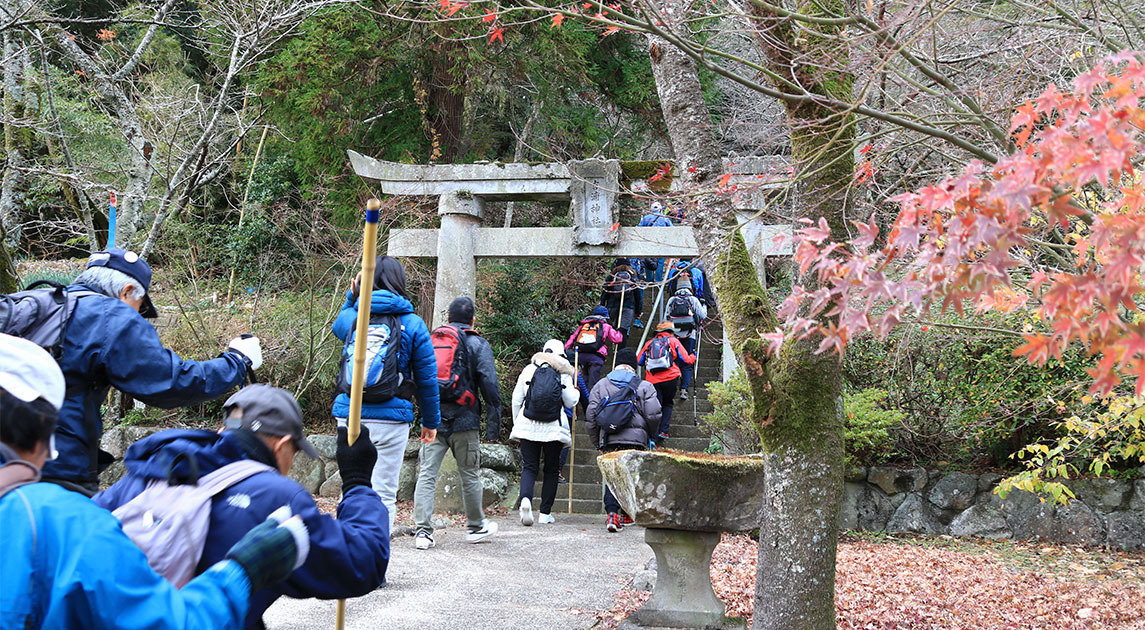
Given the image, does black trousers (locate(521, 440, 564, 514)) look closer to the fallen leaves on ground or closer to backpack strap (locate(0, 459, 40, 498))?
the fallen leaves on ground

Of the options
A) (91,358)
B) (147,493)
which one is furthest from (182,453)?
(91,358)

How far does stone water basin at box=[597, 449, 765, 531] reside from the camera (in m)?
4.70

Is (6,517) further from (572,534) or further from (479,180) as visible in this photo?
(479,180)

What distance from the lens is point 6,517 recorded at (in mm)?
1527

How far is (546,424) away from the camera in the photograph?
27.9 feet

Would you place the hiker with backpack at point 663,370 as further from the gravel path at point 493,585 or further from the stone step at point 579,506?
the gravel path at point 493,585

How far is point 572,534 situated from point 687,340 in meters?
4.85

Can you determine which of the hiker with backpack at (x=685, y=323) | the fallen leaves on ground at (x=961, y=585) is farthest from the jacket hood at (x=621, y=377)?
the hiker with backpack at (x=685, y=323)

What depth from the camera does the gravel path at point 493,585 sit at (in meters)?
4.82

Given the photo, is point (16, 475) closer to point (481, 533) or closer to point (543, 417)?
point (481, 533)

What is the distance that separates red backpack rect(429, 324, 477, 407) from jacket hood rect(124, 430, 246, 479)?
4564 millimetres

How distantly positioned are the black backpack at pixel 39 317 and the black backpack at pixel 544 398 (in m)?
5.58

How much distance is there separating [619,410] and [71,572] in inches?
289

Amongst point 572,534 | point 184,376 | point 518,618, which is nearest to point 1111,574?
point 572,534
